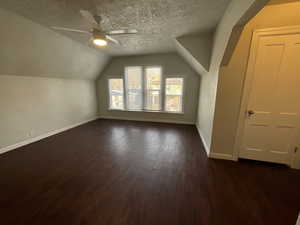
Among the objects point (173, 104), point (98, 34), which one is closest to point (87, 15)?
point (98, 34)

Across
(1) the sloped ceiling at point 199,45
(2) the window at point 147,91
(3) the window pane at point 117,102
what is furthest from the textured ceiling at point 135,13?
(3) the window pane at point 117,102

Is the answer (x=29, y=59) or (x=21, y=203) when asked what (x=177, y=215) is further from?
(x=29, y=59)

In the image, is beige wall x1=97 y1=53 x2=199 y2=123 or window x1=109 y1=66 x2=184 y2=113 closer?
beige wall x1=97 y1=53 x2=199 y2=123

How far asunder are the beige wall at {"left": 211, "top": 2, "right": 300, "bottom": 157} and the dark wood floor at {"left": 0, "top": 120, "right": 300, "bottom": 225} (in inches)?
19.1

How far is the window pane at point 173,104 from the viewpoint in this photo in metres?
5.05

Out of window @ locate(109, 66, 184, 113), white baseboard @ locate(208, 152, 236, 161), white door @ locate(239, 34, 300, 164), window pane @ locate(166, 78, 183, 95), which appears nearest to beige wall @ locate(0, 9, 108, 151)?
window @ locate(109, 66, 184, 113)

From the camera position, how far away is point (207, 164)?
95.9 inches

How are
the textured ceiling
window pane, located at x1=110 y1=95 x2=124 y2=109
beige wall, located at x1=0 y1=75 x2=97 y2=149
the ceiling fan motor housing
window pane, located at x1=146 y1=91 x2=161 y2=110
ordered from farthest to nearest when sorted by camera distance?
window pane, located at x1=110 y1=95 x2=124 y2=109 → window pane, located at x1=146 y1=91 x2=161 y2=110 → beige wall, located at x1=0 y1=75 x2=97 y2=149 → the ceiling fan motor housing → the textured ceiling

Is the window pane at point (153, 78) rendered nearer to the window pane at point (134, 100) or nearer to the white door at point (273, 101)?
the window pane at point (134, 100)

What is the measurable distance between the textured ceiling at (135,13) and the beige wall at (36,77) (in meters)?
0.39

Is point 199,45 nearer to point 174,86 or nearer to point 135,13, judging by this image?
point 135,13

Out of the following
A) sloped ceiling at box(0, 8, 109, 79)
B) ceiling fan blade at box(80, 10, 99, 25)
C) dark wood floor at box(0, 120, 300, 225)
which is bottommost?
dark wood floor at box(0, 120, 300, 225)

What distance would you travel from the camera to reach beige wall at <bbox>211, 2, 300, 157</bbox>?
6.36ft

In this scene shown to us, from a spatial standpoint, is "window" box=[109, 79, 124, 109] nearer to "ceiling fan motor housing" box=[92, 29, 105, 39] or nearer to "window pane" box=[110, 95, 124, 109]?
"window pane" box=[110, 95, 124, 109]
